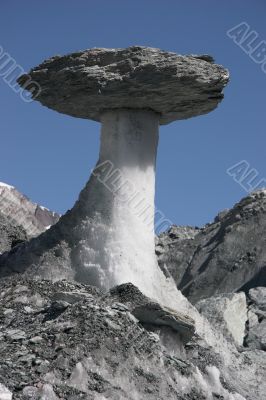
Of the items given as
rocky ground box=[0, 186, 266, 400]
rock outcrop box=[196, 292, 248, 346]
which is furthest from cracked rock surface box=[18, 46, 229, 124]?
rock outcrop box=[196, 292, 248, 346]

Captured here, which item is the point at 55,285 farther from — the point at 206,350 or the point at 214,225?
the point at 214,225

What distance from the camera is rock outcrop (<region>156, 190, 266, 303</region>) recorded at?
32500 millimetres

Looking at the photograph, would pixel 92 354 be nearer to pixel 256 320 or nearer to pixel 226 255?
pixel 256 320

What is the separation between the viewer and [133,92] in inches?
806

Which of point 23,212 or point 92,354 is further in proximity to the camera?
point 23,212

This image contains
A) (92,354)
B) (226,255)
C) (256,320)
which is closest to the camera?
(92,354)

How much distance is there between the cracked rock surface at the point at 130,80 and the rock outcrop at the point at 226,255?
9.87 m

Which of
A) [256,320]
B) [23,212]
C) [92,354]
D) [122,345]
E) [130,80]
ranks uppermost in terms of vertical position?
[23,212]

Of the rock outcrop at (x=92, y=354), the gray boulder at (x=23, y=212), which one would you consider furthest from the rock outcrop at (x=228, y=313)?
the gray boulder at (x=23, y=212)

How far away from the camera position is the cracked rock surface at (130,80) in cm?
2020

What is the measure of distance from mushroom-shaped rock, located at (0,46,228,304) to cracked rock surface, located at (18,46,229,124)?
0.02m

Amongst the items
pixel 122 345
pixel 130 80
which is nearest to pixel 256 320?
pixel 130 80

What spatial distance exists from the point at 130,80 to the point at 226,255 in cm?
1516

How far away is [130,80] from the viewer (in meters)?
20.3
